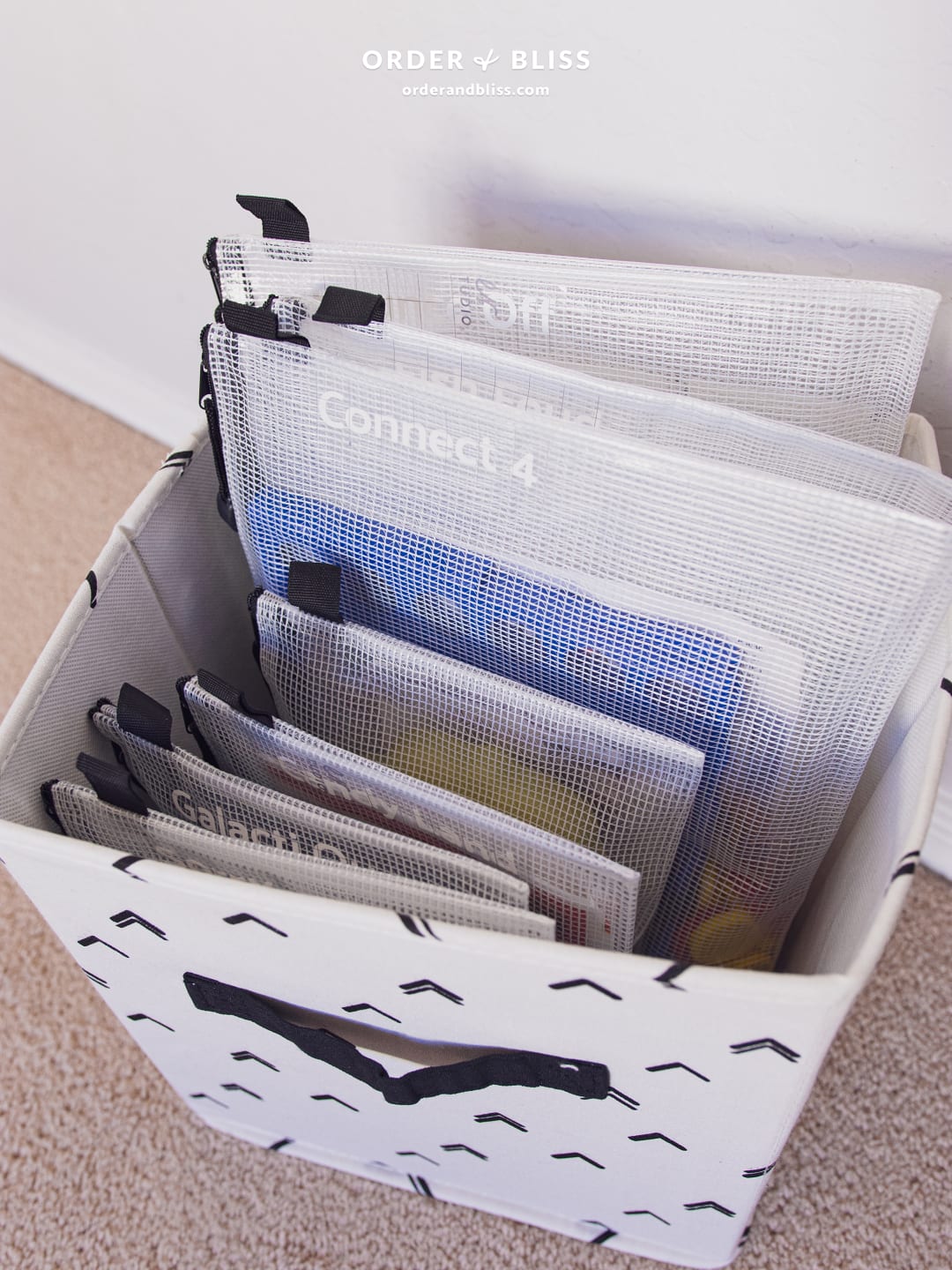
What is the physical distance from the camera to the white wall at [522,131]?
49 centimetres

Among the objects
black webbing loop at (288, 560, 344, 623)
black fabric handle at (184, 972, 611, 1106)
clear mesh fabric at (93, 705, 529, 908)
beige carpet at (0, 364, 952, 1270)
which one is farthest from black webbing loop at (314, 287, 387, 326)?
beige carpet at (0, 364, 952, 1270)

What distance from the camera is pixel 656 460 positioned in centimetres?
47

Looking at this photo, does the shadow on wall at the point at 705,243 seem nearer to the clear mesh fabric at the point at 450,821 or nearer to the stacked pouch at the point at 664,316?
the stacked pouch at the point at 664,316

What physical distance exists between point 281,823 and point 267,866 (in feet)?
0.13

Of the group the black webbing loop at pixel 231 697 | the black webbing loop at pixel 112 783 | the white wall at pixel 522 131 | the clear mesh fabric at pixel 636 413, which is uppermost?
the white wall at pixel 522 131

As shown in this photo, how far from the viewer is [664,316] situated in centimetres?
54

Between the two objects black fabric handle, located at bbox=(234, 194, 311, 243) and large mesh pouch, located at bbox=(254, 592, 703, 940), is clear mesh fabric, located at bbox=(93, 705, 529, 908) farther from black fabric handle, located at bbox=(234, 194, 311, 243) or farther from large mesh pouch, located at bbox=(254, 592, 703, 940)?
black fabric handle, located at bbox=(234, 194, 311, 243)

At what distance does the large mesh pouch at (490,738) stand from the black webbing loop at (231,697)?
2.0 inches

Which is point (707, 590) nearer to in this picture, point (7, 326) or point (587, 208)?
point (587, 208)

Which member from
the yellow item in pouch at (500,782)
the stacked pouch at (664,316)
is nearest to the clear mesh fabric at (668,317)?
the stacked pouch at (664,316)

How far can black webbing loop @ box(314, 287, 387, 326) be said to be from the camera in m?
0.51

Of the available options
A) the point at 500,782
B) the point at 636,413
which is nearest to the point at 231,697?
the point at 500,782

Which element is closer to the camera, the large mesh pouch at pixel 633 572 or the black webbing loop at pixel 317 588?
the large mesh pouch at pixel 633 572

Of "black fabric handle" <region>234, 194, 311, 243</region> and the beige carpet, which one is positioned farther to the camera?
the beige carpet
